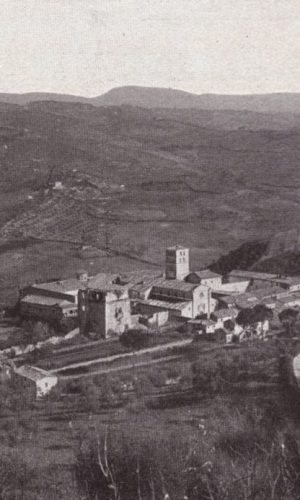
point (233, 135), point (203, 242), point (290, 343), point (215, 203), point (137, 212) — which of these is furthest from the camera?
point (233, 135)

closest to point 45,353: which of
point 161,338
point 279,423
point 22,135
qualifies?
point 161,338

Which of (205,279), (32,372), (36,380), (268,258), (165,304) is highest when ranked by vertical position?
(268,258)

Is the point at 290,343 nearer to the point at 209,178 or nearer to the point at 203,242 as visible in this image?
the point at 203,242

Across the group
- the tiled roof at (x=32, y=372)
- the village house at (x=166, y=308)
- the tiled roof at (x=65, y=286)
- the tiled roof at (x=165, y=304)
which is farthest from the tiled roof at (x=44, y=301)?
the tiled roof at (x=32, y=372)

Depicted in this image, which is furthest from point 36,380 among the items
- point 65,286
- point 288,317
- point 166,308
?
point 288,317

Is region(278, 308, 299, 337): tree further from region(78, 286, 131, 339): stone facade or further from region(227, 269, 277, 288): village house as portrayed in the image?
region(78, 286, 131, 339): stone facade

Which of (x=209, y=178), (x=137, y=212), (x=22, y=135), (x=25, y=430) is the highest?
(x=22, y=135)

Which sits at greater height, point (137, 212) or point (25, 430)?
point (137, 212)

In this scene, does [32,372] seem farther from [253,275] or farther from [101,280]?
[253,275]
